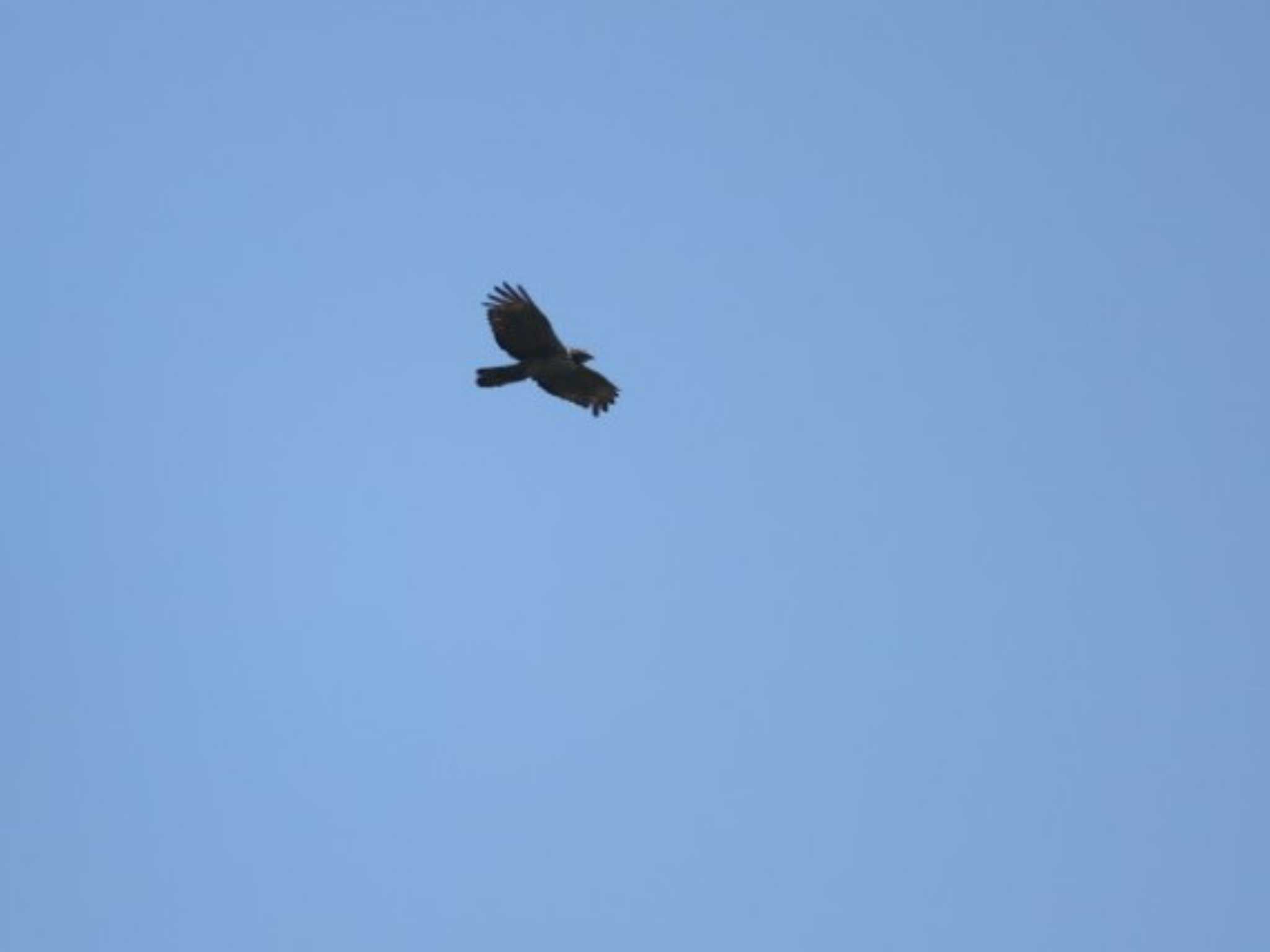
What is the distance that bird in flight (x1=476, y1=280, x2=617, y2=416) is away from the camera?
98812 millimetres

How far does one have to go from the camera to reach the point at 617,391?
332ft

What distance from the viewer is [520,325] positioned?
98.8 meters

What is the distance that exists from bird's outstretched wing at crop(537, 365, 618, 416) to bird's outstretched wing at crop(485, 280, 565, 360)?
0.90m

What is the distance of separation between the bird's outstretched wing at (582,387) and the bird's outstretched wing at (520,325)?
903 millimetres

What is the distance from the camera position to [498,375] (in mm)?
99062

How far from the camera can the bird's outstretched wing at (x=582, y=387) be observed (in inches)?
3939

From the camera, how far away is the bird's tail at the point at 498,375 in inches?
3898

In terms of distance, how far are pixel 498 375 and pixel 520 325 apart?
1283 millimetres

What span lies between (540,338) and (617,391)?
3143 millimetres

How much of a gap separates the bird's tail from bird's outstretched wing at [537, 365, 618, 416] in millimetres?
870

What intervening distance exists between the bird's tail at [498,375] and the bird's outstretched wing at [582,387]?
0.87 metres

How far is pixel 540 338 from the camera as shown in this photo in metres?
98.9

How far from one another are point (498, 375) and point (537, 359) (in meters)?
1.09

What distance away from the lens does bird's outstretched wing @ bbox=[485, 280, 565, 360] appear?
324 feet
